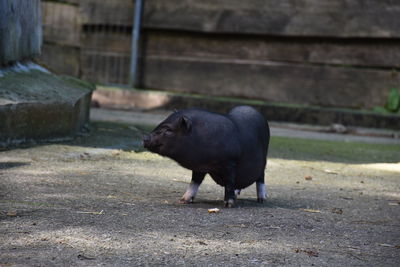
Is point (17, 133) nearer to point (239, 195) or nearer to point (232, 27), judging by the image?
point (239, 195)

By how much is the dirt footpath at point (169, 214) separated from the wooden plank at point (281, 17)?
3.32 metres

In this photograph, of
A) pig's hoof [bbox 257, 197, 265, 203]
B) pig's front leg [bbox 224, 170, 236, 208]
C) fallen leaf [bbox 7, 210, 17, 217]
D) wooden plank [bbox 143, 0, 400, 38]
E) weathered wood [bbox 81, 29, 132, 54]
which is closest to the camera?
fallen leaf [bbox 7, 210, 17, 217]

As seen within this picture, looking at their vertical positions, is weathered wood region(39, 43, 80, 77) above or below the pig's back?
below

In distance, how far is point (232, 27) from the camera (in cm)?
984

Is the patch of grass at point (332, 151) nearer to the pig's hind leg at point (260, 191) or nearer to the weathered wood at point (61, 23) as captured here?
the pig's hind leg at point (260, 191)

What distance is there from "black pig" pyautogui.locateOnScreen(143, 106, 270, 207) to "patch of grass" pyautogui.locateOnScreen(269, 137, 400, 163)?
232 cm

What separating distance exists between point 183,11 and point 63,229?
23.2 feet

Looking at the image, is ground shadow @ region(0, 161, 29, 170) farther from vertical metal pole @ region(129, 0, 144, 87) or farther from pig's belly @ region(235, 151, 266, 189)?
vertical metal pole @ region(129, 0, 144, 87)

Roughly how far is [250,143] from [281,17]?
17.9ft

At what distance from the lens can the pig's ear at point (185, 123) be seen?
4.16 metres

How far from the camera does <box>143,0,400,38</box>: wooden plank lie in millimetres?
9273

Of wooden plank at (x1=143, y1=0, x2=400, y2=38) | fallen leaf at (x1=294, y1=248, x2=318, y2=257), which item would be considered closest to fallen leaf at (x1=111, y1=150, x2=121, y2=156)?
fallen leaf at (x1=294, y1=248, x2=318, y2=257)

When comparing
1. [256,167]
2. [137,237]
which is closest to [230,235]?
[137,237]

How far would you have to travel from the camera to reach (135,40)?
10305 millimetres
